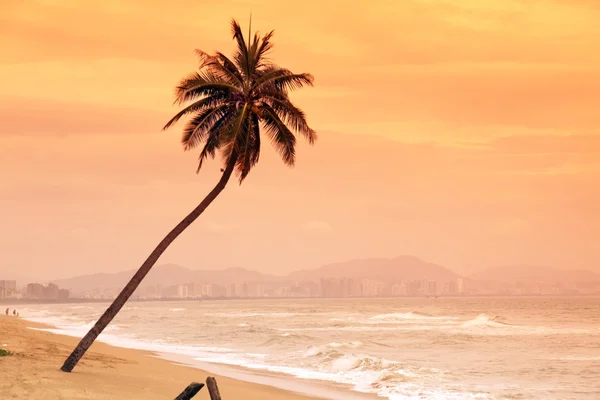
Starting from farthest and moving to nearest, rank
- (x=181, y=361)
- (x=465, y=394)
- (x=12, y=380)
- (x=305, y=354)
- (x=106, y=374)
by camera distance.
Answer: (x=305, y=354) → (x=181, y=361) → (x=465, y=394) → (x=106, y=374) → (x=12, y=380)

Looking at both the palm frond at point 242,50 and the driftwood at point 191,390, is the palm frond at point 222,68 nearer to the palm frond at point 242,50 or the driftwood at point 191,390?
the palm frond at point 242,50

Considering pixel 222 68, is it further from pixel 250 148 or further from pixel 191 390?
pixel 191 390

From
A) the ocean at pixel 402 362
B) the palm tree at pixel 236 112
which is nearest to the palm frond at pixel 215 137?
the palm tree at pixel 236 112

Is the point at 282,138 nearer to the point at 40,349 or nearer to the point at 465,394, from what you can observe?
the point at 465,394

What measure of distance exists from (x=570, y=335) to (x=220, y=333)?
27.9 metres

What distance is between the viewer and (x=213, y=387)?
13656 millimetres

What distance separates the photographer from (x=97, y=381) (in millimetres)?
20656

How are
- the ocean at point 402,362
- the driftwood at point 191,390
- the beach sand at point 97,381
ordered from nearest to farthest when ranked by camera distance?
1. the driftwood at point 191,390
2. the beach sand at point 97,381
3. the ocean at point 402,362

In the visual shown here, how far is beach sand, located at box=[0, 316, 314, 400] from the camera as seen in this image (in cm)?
1801

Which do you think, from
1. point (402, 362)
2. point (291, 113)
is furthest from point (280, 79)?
point (402, 362)

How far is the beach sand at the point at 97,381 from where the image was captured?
1801cm

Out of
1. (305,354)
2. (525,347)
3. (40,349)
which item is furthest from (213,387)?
(525,347)

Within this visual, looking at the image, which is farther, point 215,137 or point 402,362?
point 402,362

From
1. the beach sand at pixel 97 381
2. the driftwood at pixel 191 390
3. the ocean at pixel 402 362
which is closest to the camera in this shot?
the driftwood at pixel 191 390
